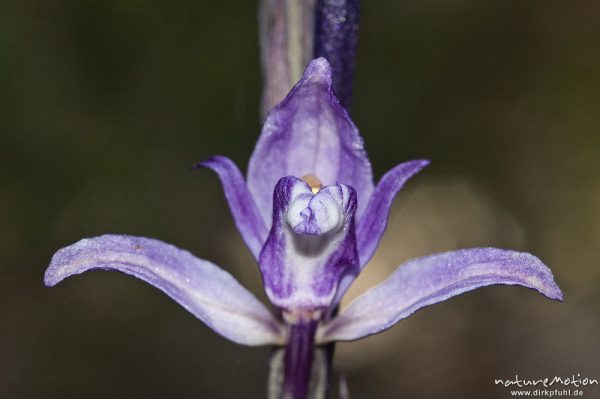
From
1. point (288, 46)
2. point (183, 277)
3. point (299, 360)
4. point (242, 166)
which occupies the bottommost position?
point (299, 360)

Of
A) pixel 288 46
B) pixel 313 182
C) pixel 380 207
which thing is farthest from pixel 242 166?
pixel 380 207

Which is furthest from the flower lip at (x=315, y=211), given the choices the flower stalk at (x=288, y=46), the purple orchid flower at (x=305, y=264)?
the flower stalk at (x=288, y=46)

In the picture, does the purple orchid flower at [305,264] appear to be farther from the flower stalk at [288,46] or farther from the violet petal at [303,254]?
the flower stalk at [288,46]

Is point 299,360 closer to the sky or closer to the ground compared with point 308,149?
closer to the ground

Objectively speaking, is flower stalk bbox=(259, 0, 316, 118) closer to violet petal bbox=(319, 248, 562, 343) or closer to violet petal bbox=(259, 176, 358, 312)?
violet petal bbox=(259, 176, 358, 312)

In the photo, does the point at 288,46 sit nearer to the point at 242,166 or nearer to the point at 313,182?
the point at 313,182

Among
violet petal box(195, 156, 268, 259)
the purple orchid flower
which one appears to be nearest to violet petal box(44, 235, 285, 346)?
the purple orchid flower
